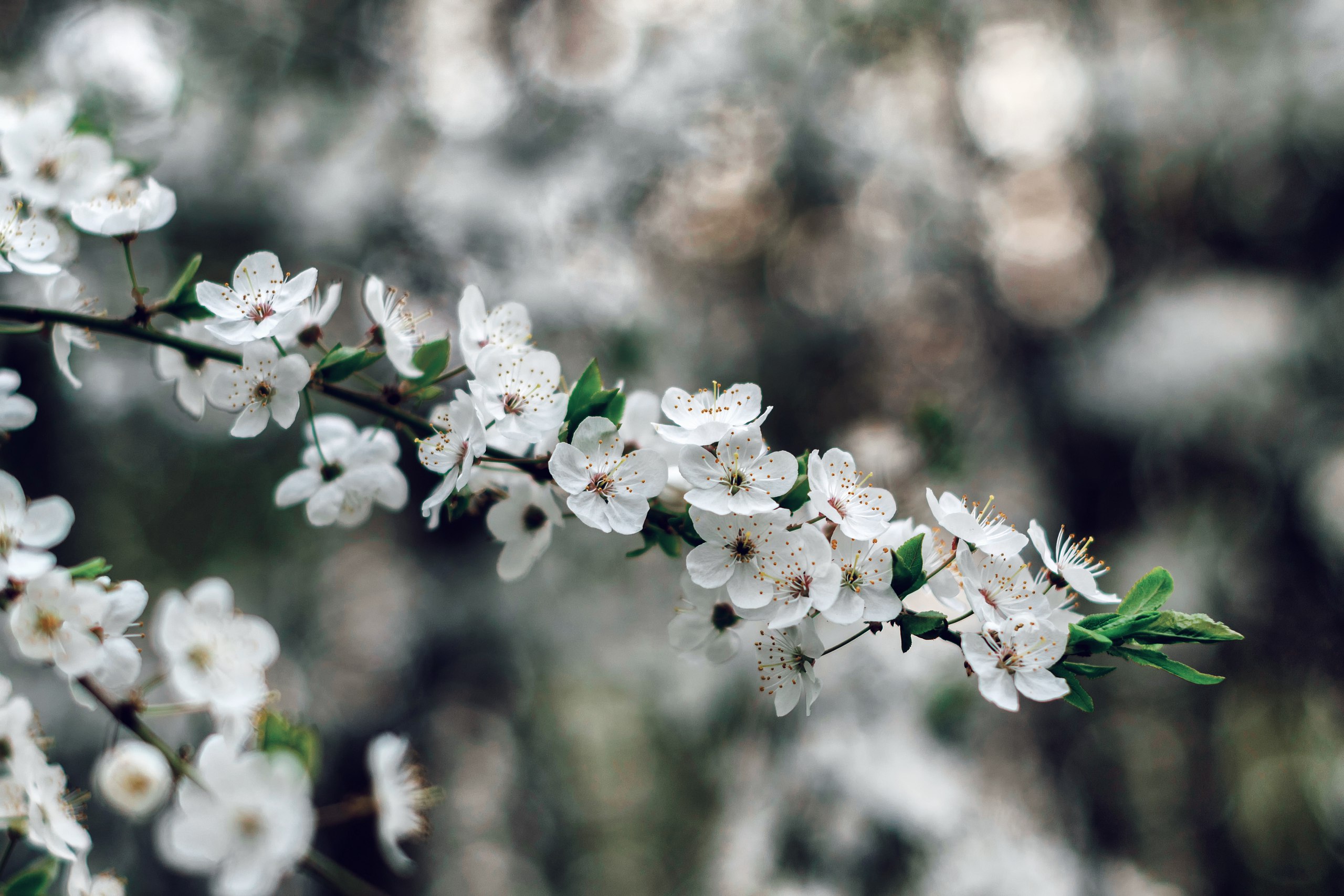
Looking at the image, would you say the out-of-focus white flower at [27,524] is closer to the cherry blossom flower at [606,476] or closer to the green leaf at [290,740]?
the green leaf at [290,740]

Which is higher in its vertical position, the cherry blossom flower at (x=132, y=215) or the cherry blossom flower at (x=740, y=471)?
the cherry blossom flower at (x=132, y=215)

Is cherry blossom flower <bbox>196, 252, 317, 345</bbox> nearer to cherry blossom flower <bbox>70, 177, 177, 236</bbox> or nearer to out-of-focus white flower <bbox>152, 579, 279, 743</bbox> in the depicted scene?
cherry blossom flower <bbox>70, 177, 177, 236</bbox>

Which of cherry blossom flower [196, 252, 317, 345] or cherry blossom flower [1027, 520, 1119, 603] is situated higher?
cherry blossom flower [196, 252, 317, 345]

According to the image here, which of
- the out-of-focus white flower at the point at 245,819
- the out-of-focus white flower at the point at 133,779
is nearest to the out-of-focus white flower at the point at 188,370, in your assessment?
the out-of-focus white flower at the point at 133,779

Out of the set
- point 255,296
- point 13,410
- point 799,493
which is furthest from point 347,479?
point 799,493

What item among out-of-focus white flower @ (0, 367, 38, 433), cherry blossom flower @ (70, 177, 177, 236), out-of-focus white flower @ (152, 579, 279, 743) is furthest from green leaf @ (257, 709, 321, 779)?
cherry blossom flower @ (70, 177, 177, 236)

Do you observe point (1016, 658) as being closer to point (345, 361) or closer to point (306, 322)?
point (345, 361)

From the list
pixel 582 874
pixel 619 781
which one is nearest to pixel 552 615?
pixel 582 874
